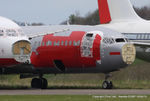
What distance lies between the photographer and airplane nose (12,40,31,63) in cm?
3409

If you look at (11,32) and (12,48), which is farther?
(11,32)

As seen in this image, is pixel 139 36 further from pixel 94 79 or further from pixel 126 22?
pixel 94 79

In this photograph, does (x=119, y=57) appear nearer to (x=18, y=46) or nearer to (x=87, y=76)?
(x=18, y=46)

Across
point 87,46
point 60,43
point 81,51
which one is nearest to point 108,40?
point 87,46

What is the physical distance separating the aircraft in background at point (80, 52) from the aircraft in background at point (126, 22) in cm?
1121

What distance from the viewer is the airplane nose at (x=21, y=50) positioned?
112ft

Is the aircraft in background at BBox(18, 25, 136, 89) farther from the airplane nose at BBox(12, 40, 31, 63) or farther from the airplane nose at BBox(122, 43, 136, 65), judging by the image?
the airplane nose at BBox(12, 40, 31, 63)

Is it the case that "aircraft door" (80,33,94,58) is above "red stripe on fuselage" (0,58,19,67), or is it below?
above

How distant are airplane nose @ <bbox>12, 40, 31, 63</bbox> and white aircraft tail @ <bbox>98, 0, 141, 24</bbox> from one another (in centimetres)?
2288

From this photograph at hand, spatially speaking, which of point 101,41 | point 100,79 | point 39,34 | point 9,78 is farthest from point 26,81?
point 101,41

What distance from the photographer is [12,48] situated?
3406cm

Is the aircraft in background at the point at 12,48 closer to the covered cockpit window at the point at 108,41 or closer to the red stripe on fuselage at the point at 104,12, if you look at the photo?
the covered cockpit window at the point at 108,41

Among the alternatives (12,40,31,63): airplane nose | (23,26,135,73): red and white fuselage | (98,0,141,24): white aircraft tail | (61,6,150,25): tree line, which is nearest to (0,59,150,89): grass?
(98,0,141,24): white aircraft tail

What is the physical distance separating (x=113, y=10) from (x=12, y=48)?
79.0 ft
